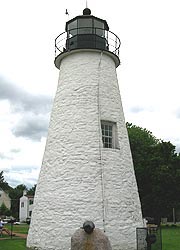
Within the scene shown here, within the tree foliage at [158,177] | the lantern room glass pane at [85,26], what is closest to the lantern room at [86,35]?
the lantern room glass pane at [85,26]

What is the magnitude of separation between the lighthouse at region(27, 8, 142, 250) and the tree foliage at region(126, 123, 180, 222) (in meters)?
17.0

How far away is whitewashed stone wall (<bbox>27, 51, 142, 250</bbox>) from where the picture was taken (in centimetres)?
1138

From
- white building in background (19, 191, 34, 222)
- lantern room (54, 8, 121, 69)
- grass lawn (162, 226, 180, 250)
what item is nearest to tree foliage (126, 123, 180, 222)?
grass lawn (162, 226, 180, 250)

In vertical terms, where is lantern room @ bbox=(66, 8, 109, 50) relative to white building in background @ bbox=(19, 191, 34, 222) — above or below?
above

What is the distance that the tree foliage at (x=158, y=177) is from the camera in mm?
28844

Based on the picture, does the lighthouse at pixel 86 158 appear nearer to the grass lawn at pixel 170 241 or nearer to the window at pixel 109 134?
the window at pixel 109 134

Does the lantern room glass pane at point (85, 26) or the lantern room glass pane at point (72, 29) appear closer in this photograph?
the lantern room glass pane at point (85, 26)

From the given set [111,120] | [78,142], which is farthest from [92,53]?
[78,142]

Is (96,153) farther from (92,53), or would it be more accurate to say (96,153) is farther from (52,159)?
(92,53)

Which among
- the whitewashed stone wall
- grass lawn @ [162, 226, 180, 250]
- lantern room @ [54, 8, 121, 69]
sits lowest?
grass lawn @ [162, 226, 180, 250]

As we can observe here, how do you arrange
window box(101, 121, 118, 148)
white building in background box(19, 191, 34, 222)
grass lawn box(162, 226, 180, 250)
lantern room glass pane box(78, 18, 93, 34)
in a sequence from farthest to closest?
white building in background box(19, 191, 34, 222)
grass lawn box(162, 226, 180, 250)
lantern room glass pane box(78, 18, 93, 34)
window box(101, 121, 118, 148)

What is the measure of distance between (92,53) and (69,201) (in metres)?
6.02

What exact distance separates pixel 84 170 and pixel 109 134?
6.61 feet

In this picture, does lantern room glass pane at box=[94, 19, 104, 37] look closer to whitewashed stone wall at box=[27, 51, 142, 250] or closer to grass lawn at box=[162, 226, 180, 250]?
whitewashed stone wall at box=[27, 51, 142, 250]
